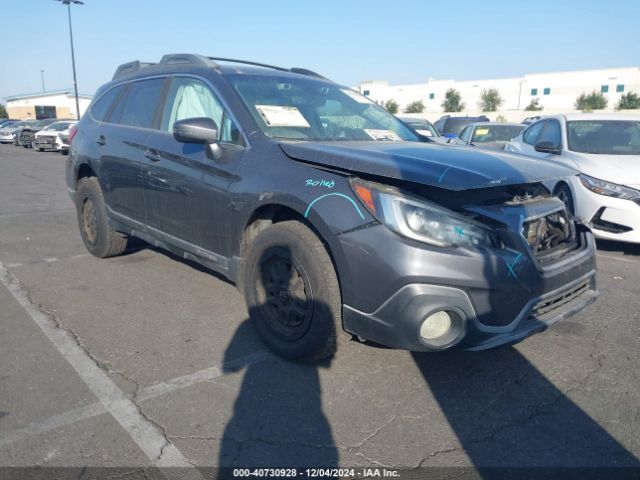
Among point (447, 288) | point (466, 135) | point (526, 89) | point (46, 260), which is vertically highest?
point (526, 89)

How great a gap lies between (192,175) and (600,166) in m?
4.61

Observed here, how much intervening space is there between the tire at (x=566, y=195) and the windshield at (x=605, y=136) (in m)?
0.66

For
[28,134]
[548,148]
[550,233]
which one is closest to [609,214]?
[548,148]

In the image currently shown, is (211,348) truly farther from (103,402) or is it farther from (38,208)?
(38,208)

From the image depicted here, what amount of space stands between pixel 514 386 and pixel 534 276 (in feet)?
2.31

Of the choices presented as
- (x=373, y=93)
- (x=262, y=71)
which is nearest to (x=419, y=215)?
(x=262, y=71)

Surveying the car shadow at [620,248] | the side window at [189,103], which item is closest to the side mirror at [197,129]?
the side window at [189,103]

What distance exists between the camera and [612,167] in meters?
5.63

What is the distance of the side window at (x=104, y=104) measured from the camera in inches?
193

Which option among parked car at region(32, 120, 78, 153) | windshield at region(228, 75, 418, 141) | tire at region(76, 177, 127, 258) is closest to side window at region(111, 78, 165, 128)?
tire at region(76, 177, 127, 258)

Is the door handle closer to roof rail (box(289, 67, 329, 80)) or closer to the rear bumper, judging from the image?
roof rail (box(289, 67, 329, 80))

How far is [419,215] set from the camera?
8.12 feet

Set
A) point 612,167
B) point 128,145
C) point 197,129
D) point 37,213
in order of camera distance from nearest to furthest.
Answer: point 197,129
point 128,145
point 612,167
point 37,213

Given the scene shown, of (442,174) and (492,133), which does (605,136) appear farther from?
(442,174)
